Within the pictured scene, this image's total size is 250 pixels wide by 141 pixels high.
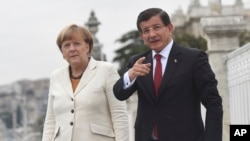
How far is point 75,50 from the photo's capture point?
17.5ft

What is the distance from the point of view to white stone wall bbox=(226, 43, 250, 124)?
30.4 ft

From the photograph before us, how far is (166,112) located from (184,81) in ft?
0.66

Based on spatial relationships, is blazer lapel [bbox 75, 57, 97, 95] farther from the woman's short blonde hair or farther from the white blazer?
the woman's short blonde hair

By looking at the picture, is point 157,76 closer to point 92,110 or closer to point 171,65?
point 171,65

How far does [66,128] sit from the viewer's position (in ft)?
17.7

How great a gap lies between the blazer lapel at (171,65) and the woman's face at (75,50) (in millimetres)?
786

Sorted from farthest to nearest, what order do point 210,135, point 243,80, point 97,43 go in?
1. point 97,43
2. point 243,80
3. point 210,135

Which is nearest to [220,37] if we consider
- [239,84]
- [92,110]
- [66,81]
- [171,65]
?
[239,84]

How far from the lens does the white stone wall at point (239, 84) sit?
926cm

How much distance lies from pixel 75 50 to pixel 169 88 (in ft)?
3.04

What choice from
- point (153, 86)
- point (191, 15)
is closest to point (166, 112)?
point (153, 86)

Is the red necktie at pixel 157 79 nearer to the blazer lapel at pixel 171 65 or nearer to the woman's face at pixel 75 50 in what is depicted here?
the blazer lapel at pixel 171 65

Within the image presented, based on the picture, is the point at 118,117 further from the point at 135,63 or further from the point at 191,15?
the point at 191,15

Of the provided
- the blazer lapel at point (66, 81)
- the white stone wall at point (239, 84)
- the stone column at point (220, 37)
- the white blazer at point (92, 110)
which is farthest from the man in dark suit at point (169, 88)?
the stone column at point (220, 37)
